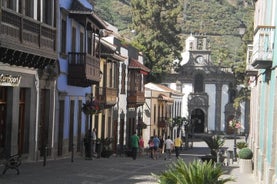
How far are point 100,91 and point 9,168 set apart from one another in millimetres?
18825

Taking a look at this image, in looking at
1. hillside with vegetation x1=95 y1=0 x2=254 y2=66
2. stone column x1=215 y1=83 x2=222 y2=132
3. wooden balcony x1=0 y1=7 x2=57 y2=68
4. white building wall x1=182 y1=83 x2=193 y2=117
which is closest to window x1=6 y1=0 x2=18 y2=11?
wooden balcony x1=0 y1=7 x2=57 y2=68

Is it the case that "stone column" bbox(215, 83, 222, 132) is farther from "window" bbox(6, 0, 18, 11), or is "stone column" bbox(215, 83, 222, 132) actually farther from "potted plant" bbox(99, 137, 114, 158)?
"window" bbox(6, 0, 18, 11)

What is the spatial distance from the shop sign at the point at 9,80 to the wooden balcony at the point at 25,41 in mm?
452

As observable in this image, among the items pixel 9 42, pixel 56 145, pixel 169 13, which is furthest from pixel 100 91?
pixel 169 13

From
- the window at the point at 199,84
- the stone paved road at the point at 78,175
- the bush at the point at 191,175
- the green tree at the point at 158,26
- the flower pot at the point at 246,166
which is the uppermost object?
the green tree at the point at 158,26

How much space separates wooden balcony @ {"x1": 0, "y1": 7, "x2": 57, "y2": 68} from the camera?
1859 centimetres

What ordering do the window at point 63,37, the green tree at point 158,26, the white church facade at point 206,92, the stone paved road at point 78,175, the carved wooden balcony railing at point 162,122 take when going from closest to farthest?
the stone paved road at point 78,175, the window at point 63,37, the carved wooden balcony railing at point 162,122, the green tree at point 158,26, the white church facade at point 206,92

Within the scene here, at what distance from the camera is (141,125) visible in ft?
169

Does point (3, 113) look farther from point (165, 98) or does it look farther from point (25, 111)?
point (165, 98)

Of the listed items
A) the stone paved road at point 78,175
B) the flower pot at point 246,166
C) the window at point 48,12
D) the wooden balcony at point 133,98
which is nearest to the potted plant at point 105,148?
the stone paved road at point 78,175

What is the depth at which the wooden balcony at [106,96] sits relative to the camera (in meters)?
36.4

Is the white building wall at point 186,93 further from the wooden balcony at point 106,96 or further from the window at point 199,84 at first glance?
the wooden balcony at point 106,96

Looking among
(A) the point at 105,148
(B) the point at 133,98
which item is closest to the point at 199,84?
(B) the point at 133,98

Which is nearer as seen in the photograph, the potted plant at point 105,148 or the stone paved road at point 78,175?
the stone paved road at point 78,175
